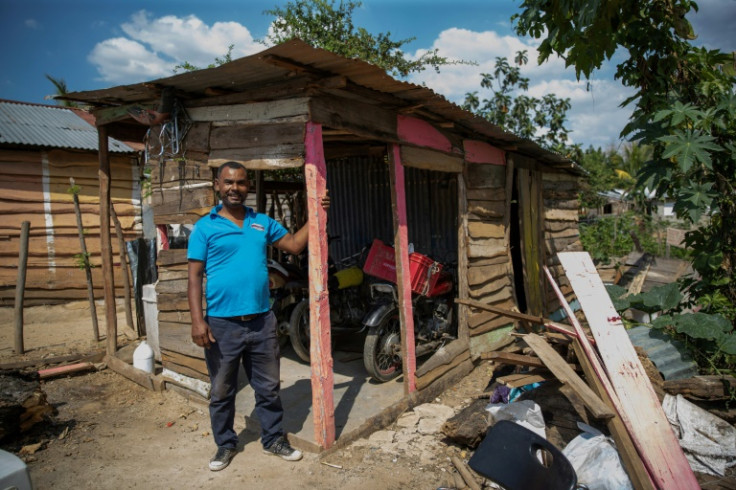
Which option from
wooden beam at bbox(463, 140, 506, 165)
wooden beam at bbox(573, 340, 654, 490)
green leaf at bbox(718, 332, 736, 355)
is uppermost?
wooden beam at bbox(463, 140, 506, 165)

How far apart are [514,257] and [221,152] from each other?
5.36 meters

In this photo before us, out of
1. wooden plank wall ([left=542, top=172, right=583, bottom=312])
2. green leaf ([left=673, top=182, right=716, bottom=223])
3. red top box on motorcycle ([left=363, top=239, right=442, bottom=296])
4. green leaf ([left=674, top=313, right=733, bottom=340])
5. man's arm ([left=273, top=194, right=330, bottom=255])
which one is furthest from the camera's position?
wooden plank wall ([left=542, top=172, right=583, bottom=312])

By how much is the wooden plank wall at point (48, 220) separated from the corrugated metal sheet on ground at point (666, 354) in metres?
9.05

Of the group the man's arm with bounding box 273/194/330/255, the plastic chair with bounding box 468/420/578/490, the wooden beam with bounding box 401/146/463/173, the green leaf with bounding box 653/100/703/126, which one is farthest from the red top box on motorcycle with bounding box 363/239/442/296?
the plastic chair with bounding box 468/420/578/490

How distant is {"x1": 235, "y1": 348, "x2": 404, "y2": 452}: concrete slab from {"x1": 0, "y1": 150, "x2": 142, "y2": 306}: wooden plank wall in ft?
18.8

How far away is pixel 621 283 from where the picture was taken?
9.74 meters

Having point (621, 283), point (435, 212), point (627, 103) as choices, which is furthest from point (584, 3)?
point (621, 283)

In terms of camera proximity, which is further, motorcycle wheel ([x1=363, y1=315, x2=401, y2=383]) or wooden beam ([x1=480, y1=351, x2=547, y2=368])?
motorcycle wheel ([x1=363, y1=315, x2=401, y2=383])

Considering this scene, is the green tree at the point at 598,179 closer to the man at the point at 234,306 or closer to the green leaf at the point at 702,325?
the green leaf at the point at 702,325

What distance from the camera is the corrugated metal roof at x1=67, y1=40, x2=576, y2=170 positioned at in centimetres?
320

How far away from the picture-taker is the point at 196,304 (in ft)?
10.8

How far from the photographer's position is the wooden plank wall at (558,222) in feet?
26.1

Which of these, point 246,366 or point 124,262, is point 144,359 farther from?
point 246,366

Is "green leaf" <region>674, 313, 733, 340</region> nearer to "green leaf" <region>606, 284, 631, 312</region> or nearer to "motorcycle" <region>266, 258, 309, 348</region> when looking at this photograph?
"green leaf" <region>606, 284, 631, 312</region>
